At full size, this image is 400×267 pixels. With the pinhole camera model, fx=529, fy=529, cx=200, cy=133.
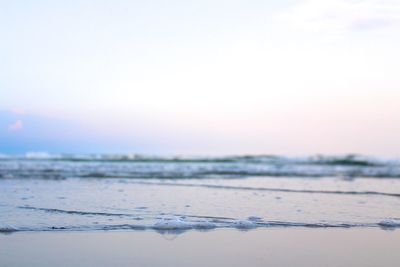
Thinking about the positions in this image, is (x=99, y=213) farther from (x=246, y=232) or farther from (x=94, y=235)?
(x=246, y=232)

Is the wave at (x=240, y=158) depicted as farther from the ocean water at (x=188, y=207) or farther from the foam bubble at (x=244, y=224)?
the foam bubble at (x=244, y=224)

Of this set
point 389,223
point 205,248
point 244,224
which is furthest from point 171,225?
point 389,223

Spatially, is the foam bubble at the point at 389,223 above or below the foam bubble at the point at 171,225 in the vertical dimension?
above

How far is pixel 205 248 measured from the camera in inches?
283

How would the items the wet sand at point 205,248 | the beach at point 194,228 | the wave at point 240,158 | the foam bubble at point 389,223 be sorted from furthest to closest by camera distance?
the wave at point 240,158, the foam bubble at point 389,223, the beach at point 194,228, the wet sand at point 205,248

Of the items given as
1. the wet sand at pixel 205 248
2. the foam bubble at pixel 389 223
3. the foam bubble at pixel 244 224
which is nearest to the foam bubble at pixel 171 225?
the wet sand at pixel 205 248

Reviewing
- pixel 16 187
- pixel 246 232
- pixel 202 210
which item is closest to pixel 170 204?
pixel 202 210

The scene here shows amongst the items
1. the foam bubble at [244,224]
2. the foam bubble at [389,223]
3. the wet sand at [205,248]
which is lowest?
the wet sand at [205,248]

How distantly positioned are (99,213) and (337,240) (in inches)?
173

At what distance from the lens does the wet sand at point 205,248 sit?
20.9 feet

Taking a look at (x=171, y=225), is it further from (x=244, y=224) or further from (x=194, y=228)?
(x=244, y=224)

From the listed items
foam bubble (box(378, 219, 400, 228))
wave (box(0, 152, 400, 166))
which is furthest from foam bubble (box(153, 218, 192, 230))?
wave (box(0, 152, 400, 166))

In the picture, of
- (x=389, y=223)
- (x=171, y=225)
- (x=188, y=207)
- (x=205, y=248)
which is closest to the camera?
(x=205, y=248)

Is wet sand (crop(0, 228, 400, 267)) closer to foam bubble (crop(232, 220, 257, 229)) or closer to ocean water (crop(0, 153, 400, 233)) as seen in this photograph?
foam bubble (crop(232, 220, 257, 229))
